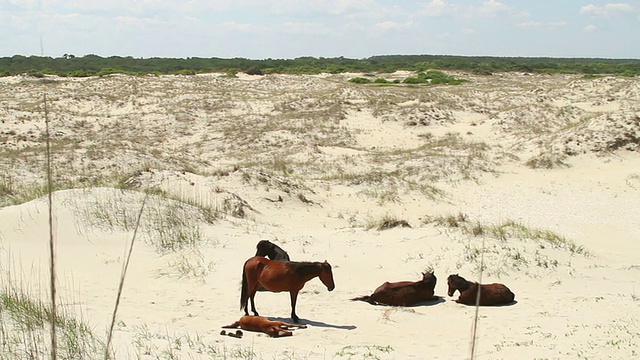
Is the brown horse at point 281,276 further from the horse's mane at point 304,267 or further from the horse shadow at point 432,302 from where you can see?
the horse shadow at point 432,302

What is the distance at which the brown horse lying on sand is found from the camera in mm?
6271

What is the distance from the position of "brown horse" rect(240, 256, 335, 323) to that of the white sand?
0.44 m

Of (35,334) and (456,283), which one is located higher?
(35,334)

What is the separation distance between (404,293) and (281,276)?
1.84 metres

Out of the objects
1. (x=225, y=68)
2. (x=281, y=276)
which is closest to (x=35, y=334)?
(x=281, y=276)

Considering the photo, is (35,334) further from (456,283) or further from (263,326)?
(456,283)

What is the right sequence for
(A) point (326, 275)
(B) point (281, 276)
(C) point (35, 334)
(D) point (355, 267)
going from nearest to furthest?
(C) point (35, 334) → (B) point (281, 276) → (A) point (326, 275) → (D) point (355, 267)

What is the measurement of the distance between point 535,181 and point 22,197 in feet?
52.2

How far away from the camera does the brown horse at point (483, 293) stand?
7629mm

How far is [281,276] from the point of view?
6.84 metres

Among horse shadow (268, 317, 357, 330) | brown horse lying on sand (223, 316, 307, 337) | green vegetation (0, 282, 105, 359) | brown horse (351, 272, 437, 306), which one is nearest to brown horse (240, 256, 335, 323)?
horse shadow (268, 317, 357, 330)

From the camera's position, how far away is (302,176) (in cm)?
2022

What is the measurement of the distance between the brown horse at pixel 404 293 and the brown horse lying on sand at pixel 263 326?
5.45 ft

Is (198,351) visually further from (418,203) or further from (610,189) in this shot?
(610,189)
